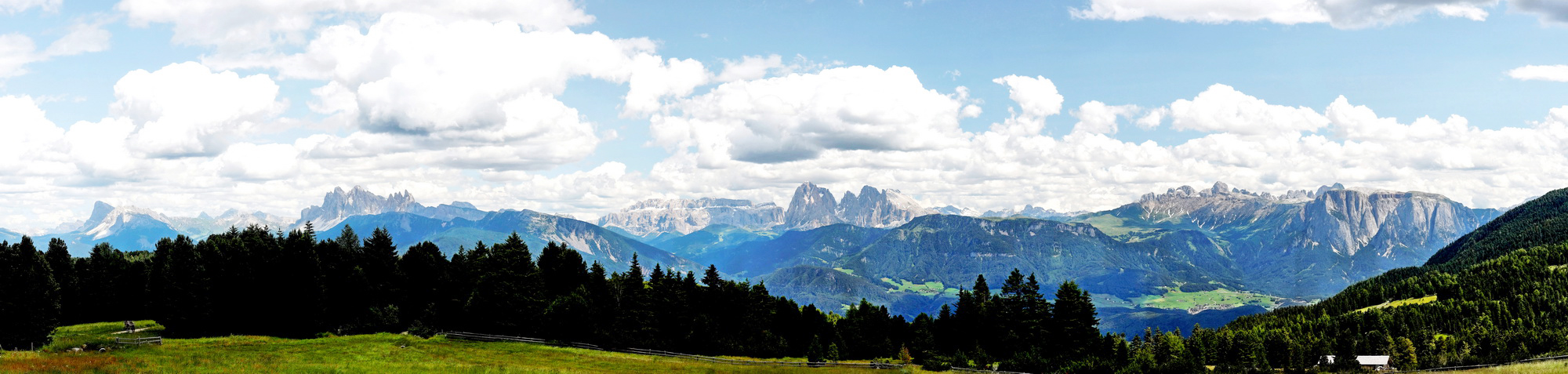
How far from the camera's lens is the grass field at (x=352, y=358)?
60.3 m

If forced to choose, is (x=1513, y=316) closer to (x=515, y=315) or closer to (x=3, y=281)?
(x=515, y=315)

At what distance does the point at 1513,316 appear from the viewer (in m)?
175

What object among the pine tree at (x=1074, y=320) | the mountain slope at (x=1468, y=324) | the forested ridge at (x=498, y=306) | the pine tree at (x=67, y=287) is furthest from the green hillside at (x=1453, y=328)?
the pine tree at (x=67, y=287)

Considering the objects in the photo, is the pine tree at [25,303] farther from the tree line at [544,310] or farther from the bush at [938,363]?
the bush at [938,363]

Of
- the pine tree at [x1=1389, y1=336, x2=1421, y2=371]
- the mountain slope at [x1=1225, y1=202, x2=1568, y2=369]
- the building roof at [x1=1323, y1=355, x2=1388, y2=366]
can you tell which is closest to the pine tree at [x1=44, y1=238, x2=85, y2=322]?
the pine tree at [x1=1389, y1=336, x2=1421, y2=371]

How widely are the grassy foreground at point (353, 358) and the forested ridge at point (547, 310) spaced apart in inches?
413

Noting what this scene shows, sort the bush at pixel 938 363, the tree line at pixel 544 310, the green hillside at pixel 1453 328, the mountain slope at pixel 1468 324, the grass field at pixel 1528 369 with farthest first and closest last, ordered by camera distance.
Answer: the mountain slope at pixel 1468 324, the green hillside at pixel 1453 328, the tree line at pixel 544 310, the bush at pixel 938 363, the grass field at pixel 1528 369

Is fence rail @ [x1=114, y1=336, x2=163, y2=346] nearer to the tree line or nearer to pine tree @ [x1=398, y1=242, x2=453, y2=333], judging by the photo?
the tree line

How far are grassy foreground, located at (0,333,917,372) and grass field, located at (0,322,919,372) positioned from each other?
69mm

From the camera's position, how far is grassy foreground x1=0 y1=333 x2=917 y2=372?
198 ft

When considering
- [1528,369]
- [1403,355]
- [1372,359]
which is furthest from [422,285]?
[1372,359]

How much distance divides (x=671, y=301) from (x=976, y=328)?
42903 mm

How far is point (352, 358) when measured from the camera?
72875 millimetres

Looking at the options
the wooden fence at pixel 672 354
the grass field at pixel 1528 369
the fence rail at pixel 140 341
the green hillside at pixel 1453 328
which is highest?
the green hillside at pixel 1453 328
